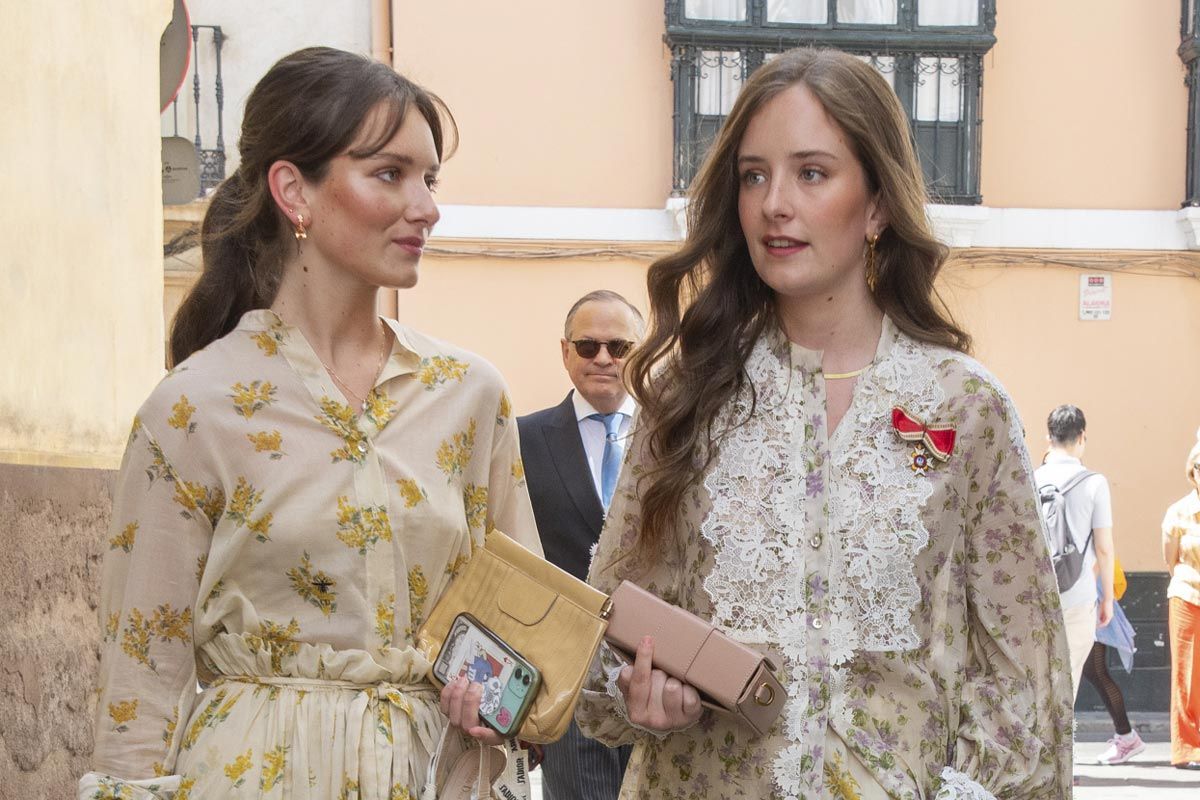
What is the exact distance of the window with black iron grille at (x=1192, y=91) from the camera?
50.6ft

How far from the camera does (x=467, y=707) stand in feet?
9.68

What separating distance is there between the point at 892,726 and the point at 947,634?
21 cm

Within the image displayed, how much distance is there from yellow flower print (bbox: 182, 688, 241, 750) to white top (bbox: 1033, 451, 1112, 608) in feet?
25.3

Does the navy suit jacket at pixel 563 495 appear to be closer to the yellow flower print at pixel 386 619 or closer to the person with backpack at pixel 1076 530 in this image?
the yellow flower print at pixel 386 619

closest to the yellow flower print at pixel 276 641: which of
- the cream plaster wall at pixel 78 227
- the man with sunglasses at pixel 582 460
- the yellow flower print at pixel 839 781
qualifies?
the yellow flower print at pixel 839 781

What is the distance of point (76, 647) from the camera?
17.3ft

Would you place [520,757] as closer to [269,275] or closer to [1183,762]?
[269,275]

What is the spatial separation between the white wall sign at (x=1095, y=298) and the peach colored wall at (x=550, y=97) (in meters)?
4.02

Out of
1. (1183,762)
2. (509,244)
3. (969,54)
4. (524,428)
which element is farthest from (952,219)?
(524,428)

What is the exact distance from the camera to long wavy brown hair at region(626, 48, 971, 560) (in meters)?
3.24

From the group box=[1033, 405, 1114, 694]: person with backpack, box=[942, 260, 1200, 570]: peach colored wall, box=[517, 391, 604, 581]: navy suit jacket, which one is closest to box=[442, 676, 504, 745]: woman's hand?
box=[517, 391, 604, 581]: navy suit jacket

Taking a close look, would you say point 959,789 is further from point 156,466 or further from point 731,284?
point 156,466

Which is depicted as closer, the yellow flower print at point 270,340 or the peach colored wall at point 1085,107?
the yellow flower print at point 270,340

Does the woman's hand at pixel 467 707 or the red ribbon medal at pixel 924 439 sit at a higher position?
the red ribbon medal at pixel 924 439
